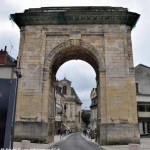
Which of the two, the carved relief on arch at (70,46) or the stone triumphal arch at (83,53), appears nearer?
the stone triumphal arch at (83,53)

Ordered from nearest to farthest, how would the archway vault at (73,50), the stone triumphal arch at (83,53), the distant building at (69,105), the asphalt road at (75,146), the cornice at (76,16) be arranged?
1. the asphalt road at (75,146)
2. the stone triumphal arch at (83,53)
3. the archway vault at (73,50)
4. the cornice at (76,16)
5. the distant building at (69,105)

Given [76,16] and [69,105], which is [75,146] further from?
[69,105]

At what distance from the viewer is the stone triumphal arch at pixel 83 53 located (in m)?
19.3

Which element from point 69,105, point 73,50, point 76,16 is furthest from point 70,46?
point 69,105

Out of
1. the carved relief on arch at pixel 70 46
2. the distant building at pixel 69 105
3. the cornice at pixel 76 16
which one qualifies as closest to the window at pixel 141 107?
the cornice at pixel 76 16

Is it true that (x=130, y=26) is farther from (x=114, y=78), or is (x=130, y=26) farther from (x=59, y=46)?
(x=59, y=46)

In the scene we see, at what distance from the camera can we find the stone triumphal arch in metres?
19.3

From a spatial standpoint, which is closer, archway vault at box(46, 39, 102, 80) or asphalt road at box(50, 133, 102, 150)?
asphalt road at box(50, 133, 102, 150)

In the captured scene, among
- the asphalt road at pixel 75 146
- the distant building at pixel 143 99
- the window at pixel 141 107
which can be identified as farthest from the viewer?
the window at pixel 141 107

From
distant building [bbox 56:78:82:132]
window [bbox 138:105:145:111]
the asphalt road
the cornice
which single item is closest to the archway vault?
the cornice

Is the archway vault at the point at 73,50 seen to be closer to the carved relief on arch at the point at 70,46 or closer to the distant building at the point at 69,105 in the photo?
the carved relief on arch at the point at 70,46

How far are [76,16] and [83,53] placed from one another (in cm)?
328

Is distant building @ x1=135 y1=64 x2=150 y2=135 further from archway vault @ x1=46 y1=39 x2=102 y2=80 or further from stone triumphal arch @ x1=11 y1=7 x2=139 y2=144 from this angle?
archway vault @ x1=46 y1=39 x2=102 y2=80

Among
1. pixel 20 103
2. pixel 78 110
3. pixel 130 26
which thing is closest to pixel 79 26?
pixel 130 26
